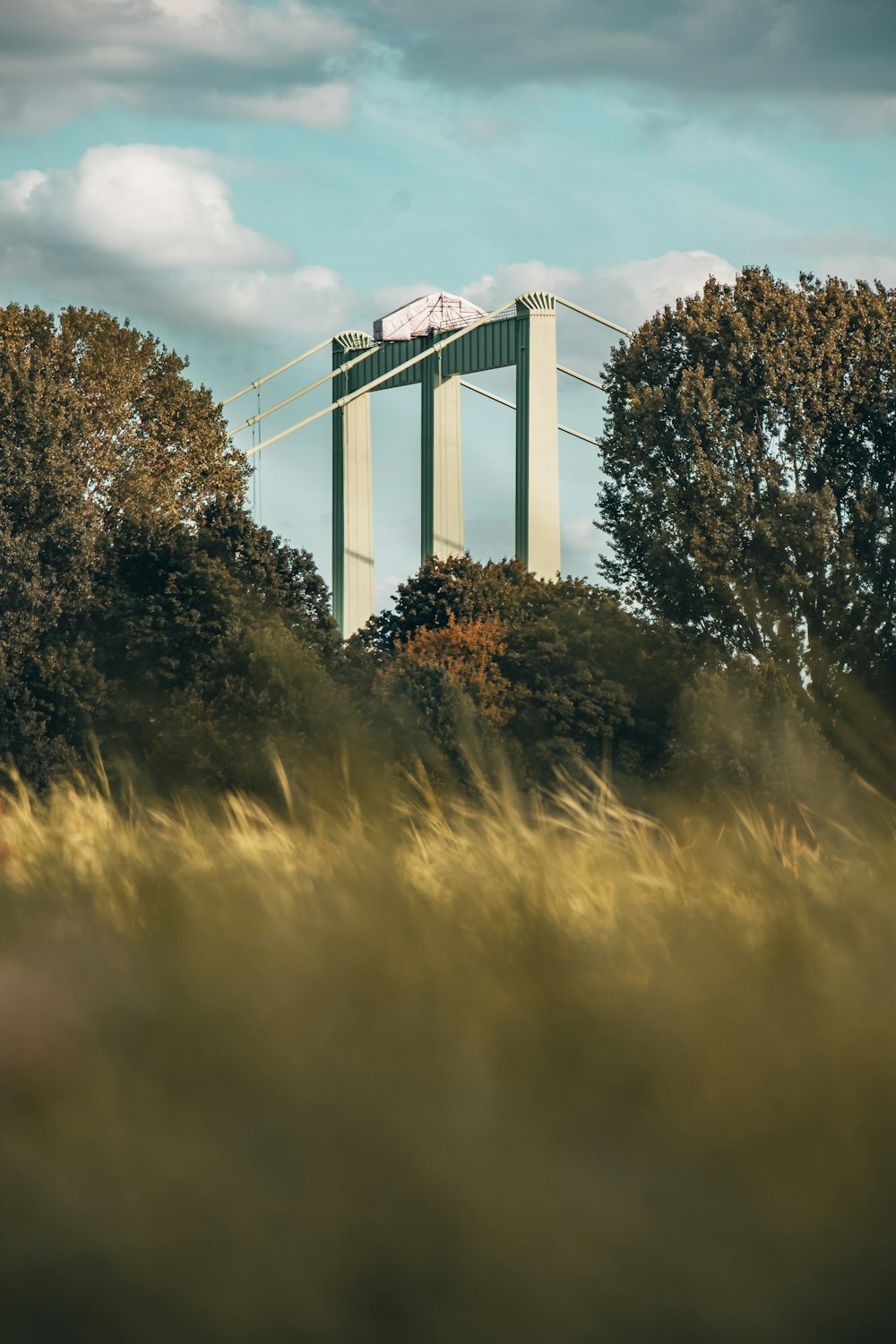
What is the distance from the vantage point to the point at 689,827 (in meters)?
2.38

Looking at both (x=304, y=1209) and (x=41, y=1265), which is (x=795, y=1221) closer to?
(x=304, y=1209)

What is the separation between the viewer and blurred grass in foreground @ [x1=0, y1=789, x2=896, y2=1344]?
64.7 inches

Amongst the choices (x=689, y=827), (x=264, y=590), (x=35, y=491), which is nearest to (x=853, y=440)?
(x=264, y=590)

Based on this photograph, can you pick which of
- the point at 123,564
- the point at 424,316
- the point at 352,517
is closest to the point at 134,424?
the point at 123,564

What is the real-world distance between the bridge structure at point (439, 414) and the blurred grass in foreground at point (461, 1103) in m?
54.9

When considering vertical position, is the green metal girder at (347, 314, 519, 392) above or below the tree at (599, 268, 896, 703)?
above

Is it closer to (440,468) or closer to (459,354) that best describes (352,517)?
(440,468)

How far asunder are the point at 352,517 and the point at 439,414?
6370 millimetres

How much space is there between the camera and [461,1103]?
5.86ft

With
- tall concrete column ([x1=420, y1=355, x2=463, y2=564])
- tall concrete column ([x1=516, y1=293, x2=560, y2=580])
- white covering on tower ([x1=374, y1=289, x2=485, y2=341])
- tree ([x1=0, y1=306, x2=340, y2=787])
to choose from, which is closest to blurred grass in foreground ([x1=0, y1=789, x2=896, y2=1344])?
tree ([x1=0, y1=306, x2=340, y2=787])

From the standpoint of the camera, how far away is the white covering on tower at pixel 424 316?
7281cm

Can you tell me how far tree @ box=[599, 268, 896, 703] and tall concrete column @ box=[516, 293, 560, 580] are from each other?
59.5 feet

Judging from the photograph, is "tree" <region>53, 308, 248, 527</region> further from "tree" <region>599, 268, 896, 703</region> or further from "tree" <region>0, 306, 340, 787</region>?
"tree" <region>599, 268, 896, 703</region>

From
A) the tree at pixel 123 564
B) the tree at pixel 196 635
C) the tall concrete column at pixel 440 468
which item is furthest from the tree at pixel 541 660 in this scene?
the tall concrete column at pixel 440 468
